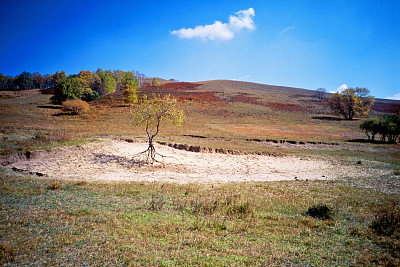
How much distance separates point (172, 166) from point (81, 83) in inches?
3308

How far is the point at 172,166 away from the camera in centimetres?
1814

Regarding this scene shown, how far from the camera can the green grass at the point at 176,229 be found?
15.7ft

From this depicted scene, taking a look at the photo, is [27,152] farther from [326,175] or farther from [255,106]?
[255,106]

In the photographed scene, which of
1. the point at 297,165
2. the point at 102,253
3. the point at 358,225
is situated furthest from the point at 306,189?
the point at 102,253

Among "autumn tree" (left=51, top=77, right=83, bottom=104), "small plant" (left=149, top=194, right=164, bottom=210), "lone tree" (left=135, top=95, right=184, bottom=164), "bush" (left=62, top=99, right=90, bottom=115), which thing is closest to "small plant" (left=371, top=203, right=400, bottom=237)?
"small plant" (left=149, top=194, right=164, bottom=210)

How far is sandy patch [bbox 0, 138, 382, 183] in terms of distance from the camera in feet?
47.0

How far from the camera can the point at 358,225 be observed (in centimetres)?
727

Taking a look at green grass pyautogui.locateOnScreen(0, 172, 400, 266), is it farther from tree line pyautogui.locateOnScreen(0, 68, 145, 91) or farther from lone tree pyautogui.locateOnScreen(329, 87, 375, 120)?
tree line pyautogui.locateOnScreen(0, 68, 145, 91)

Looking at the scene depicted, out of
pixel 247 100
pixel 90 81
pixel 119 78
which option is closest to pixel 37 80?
pixel 119 78

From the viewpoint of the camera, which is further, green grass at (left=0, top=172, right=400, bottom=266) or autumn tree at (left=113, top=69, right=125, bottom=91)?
autumn tree at (left=113, top=69, right=125, bottom=91)

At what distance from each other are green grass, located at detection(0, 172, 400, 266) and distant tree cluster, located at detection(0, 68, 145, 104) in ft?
198

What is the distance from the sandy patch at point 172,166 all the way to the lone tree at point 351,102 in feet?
203

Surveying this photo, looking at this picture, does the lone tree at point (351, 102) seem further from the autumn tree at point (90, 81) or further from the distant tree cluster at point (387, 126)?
the autumn tree at point (90, 81)

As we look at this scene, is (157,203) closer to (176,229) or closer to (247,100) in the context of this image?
(176,229)
